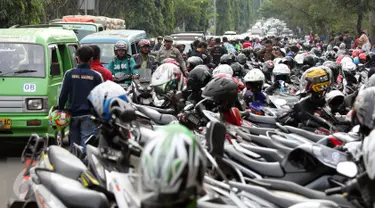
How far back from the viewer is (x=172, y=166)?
3.44 meters

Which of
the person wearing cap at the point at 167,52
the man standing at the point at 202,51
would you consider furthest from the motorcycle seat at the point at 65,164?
the man standing at the point at 202,51

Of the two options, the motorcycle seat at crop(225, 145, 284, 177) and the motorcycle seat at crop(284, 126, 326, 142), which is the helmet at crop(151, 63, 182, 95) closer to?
the motorcycle seat at crop(284, 126, 326, 142)

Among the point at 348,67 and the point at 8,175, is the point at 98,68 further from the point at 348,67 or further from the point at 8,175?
the point at 348,67

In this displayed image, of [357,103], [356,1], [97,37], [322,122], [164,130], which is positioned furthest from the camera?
[356,1]

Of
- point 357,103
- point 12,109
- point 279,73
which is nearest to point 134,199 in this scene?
point 357,103

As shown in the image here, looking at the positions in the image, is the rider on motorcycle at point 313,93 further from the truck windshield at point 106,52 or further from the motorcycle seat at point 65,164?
the truck windshield at point 106,52

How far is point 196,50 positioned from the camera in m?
18.7

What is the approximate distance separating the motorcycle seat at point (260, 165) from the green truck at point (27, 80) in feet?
17.9

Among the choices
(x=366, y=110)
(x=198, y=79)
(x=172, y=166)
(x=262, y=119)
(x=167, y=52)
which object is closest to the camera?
(x=172, y=166)

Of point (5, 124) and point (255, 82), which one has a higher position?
point (255, 82)

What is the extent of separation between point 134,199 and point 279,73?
27.1 feet

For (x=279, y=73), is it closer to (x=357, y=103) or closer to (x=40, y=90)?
(x=40, y=90)

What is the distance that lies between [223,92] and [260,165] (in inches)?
36.1

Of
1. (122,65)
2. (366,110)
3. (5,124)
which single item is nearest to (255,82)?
(122,65)
